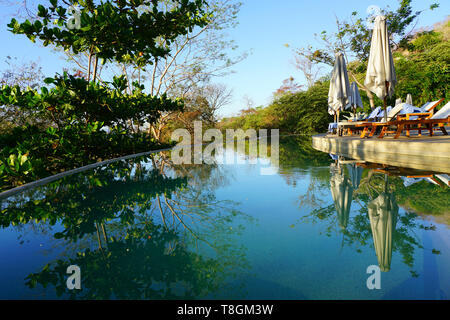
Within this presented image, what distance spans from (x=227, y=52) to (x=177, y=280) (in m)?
16.4

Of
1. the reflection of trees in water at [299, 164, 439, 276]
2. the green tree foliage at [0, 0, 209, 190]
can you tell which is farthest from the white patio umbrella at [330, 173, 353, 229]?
the green tree foliage at [0, 0, 209, 190]

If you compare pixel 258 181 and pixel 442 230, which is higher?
pixel 258 181

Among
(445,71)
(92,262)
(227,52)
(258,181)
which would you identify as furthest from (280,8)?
(92,262)

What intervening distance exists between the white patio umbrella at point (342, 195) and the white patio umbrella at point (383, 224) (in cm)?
22

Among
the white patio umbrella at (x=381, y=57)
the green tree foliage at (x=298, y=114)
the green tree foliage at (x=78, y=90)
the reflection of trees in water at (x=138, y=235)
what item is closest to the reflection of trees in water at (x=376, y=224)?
the reflection of trees in water at (x=138, y=235)

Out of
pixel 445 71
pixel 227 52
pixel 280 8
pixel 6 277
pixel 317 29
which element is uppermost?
pixel 317 29

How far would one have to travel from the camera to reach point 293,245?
1966 mm

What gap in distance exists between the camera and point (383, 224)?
2.27 meters

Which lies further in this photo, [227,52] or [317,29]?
[317,29]

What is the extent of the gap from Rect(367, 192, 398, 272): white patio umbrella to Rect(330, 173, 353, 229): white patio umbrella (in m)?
0.22

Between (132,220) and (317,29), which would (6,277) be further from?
(317,29)

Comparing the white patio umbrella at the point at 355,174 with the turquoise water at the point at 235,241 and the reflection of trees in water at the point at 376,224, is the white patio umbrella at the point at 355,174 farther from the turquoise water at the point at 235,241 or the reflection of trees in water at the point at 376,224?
the reflection of trees in water at the point at 376,224

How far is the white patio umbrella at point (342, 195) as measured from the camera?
2.52m

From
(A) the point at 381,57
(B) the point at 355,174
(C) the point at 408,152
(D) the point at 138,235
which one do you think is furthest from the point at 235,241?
(A) the point at 381,57
